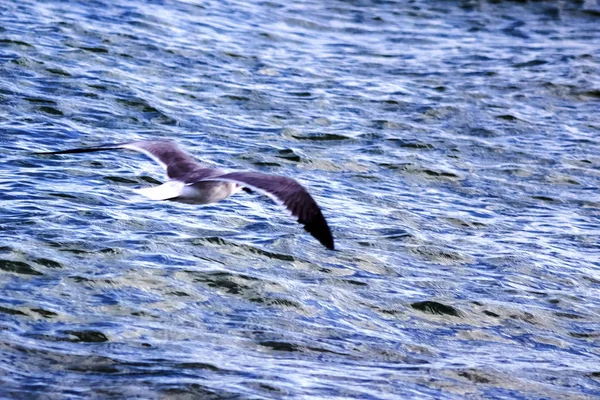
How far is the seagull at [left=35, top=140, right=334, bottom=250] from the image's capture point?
23.7 ft

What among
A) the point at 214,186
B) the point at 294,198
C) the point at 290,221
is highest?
the point at 294,198

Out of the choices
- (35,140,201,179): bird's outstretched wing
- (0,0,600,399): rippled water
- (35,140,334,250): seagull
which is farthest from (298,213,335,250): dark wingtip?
(35,140,201,179): bird's outstretched wing

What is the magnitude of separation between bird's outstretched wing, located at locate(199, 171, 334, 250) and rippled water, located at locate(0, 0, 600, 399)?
700 millimetres

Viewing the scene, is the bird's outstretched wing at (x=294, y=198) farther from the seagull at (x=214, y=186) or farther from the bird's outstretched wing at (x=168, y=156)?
the bird's outstretched wing at (x=168, y=156)

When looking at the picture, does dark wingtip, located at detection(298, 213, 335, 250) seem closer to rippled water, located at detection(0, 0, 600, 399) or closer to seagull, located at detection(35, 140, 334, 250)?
seagull, located at detection(35, 140, 334, 250)

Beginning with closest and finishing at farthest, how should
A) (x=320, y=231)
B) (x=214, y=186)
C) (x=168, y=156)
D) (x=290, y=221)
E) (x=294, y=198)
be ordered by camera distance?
1. (x=320, y=231)
2. (x=294, y=198)
3. (x=214, y=186)
4. (x=168, y=156)
5. (x=290, y=221)

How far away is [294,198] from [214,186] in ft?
3.18

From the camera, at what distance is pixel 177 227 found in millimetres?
9281

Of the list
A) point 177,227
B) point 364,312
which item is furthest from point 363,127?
point 364,312

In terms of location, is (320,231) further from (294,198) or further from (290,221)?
(290,221)

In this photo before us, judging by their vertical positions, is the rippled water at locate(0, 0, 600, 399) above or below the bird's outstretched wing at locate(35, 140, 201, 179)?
below

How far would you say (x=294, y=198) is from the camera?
734 cm

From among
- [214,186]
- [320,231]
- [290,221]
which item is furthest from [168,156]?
[320,231]

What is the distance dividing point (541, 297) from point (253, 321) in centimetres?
235
